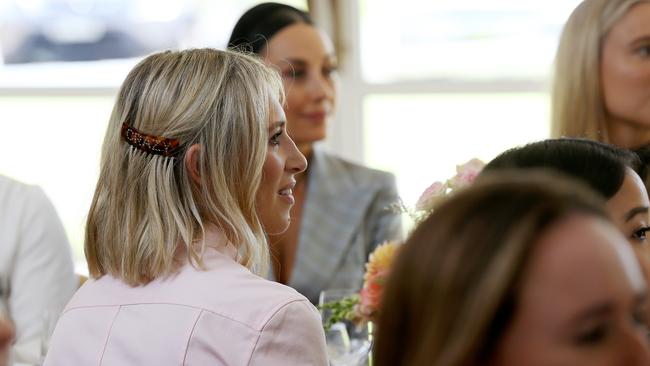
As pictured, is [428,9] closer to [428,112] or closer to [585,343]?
[428,112]

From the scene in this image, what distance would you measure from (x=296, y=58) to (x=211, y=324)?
1.64 metres

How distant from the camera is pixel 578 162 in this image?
147 cm

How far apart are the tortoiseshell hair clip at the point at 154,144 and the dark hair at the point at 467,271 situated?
797mm

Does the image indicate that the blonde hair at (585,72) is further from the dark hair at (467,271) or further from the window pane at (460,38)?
the dark hair at (467,271)

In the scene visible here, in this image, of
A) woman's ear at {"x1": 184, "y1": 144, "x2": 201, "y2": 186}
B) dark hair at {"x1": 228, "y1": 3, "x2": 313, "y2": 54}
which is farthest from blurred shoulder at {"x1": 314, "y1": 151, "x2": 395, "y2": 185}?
woman's ear at {"x1": 184, "y1": 144, "x2": 201, "y2": 186}

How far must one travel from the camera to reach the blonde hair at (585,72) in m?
2.60

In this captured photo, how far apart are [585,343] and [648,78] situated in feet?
5.93

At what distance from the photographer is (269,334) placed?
5.13 feet

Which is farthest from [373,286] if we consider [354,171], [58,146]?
[58,146]

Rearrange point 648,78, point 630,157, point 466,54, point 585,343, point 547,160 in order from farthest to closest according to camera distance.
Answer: point 466,54
point 648,78
point 630,157
point 547,160
point 585,343

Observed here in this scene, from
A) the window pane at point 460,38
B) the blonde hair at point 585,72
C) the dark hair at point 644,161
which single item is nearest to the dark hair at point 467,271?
the dark hair at point 644,161

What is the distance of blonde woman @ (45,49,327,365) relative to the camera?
1583mm

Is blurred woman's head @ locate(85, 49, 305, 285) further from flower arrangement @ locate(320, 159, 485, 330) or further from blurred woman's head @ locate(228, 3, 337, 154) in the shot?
blurred woman's head @ locate(228, 3, 337, 154)

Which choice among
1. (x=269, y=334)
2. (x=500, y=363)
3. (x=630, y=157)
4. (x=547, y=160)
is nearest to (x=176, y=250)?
(x=269, y=334)
